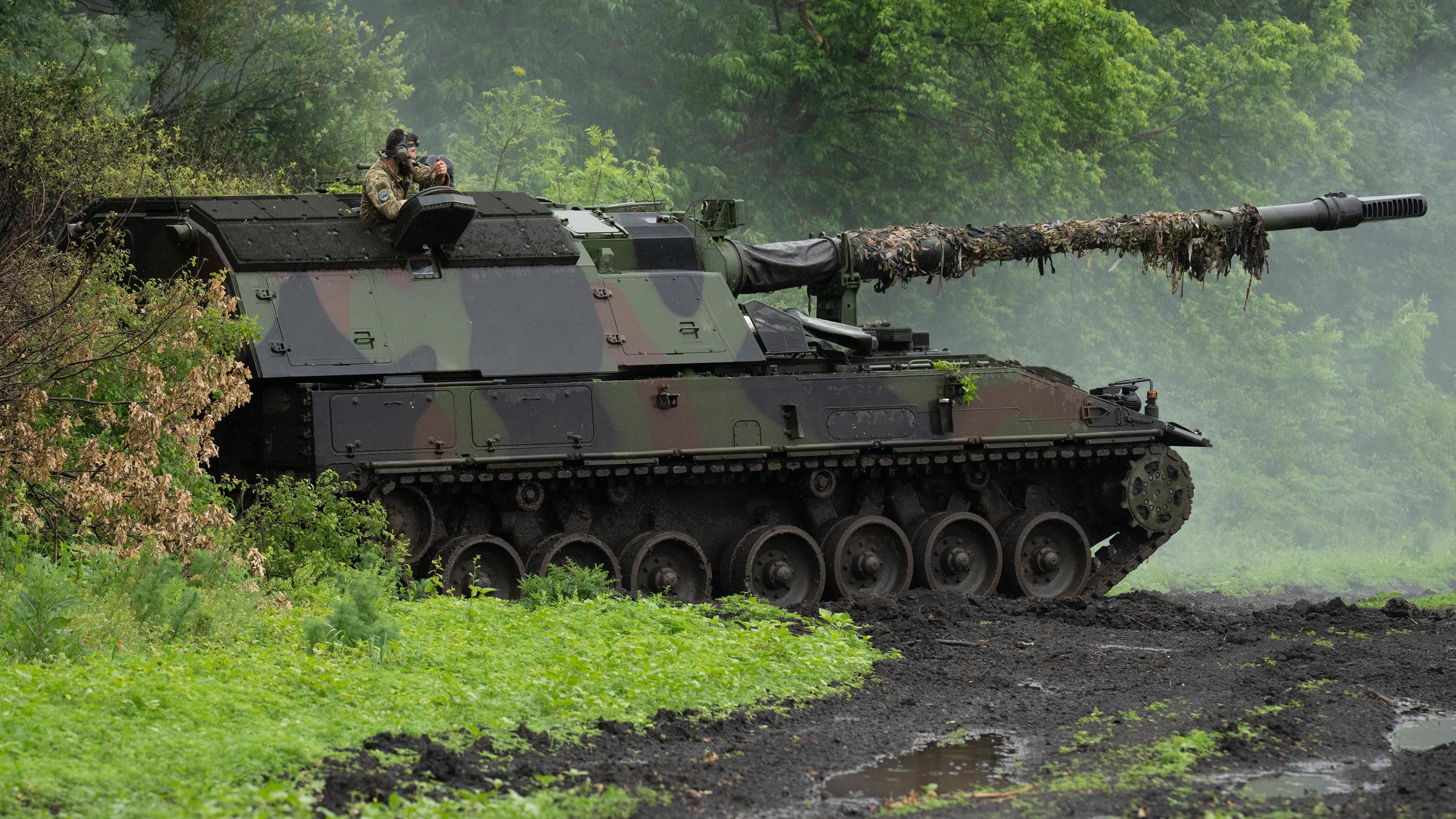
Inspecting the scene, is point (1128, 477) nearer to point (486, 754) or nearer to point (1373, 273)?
point (486, 754)

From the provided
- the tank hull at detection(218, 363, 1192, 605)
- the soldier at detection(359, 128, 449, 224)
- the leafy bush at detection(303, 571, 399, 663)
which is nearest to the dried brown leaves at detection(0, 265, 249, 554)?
the tank hull at detection(218, 363, 1192, 605)

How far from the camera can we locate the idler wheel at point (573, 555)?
12.5 m

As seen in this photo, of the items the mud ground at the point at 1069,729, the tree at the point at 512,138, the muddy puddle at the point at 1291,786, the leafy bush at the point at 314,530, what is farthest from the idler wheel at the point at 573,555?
the tree at the point at 512,138

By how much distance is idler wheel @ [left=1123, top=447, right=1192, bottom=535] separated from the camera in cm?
1490

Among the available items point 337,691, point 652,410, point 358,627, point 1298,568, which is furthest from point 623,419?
point 1298,568

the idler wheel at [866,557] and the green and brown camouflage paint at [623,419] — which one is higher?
the green and brown camouflage paint at [623,419]

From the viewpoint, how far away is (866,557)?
14039 mm

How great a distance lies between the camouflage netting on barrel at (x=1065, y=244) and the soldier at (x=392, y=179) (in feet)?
13.9

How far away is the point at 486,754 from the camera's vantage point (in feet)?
23.7

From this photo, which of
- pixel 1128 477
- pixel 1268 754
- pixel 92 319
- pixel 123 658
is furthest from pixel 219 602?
pixel 1128 477

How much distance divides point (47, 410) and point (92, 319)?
754 millimetres

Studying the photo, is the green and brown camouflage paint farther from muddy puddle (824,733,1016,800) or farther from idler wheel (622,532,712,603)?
muddy puddle (824,733,1016,800)

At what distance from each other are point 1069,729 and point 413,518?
5.50 metres

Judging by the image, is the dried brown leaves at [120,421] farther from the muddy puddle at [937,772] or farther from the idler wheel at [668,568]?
the muddy puddle at [937,772]
